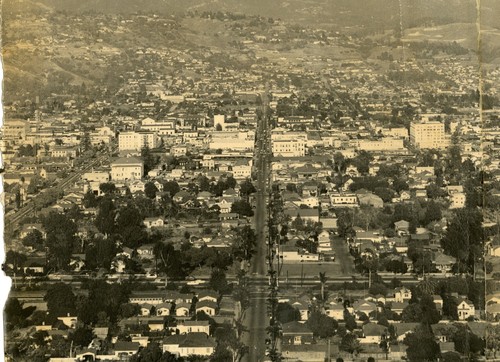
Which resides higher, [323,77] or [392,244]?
[323,77]

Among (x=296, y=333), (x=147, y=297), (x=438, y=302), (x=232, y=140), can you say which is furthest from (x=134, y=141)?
(x=438, y=302)

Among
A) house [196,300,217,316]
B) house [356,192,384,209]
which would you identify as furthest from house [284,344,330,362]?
house [356,192,384,209]

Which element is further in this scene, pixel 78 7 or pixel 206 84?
pixel 206 84

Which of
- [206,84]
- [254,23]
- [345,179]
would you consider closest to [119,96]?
[206,84]

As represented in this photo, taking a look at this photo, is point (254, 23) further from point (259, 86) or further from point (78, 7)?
point (78, 7)

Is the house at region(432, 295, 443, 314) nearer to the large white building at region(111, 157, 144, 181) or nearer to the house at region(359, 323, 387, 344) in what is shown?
the house at region(359, 323, 387, 344)

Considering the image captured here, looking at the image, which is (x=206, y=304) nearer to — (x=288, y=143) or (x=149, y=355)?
(x=149, y=355)

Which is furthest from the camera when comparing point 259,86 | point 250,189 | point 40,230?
point 259,86
